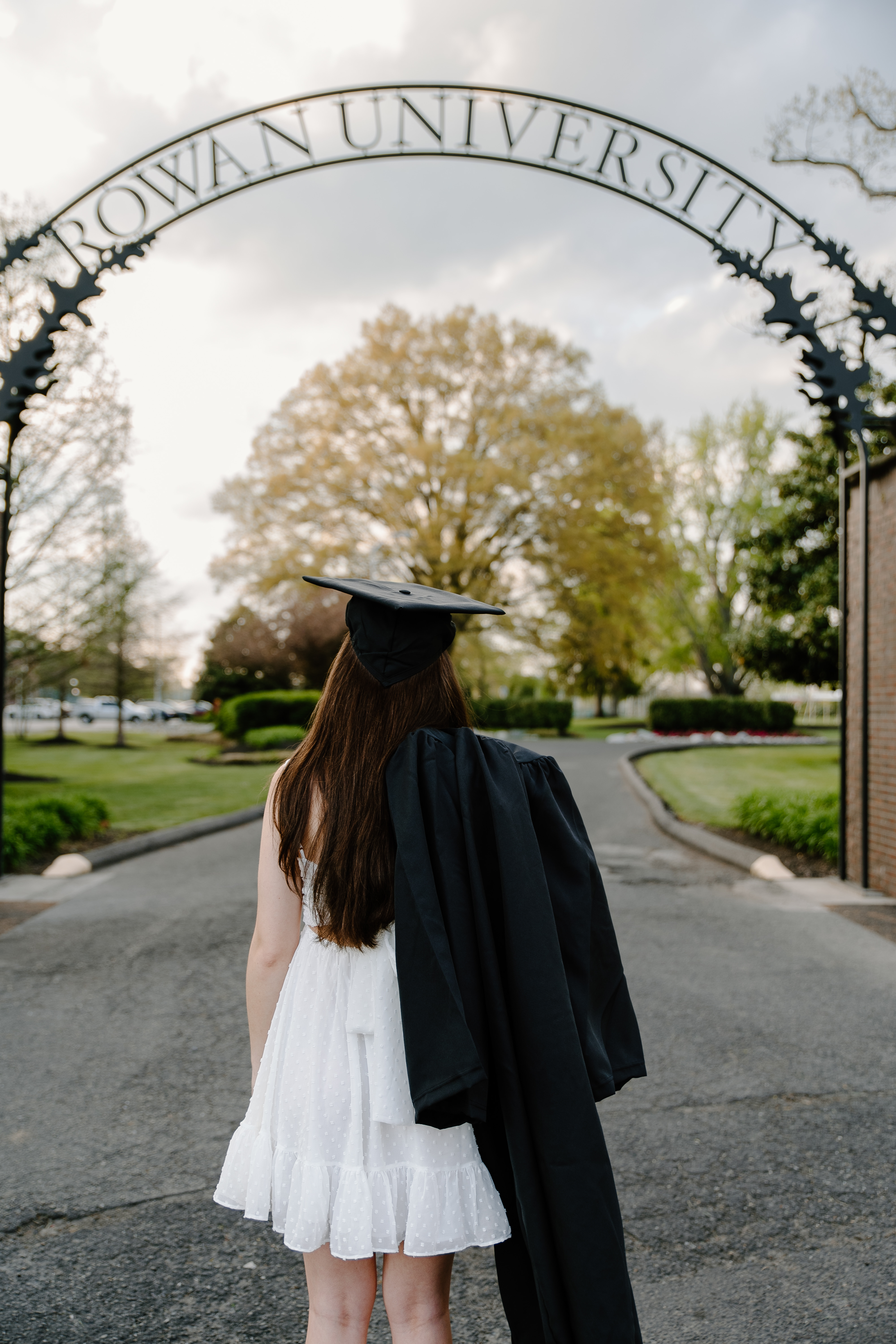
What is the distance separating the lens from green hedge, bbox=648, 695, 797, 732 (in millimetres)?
31219

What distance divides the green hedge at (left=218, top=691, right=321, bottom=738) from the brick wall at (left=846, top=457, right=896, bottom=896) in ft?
62.6

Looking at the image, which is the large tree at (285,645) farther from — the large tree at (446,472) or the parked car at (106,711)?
the parked car at (106,711)

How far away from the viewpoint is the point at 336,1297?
1.64 m

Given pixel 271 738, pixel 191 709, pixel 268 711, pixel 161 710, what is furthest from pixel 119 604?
pixel 191 709

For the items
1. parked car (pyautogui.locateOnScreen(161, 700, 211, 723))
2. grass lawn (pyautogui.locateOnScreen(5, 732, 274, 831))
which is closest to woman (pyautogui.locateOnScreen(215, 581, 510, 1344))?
grass lawn (pyautogui.locateOnScreen(5, 732, 274, 831))

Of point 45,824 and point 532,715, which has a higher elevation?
point 532,715

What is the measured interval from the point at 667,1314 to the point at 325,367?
24.4m

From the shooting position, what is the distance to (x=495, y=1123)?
166 cm

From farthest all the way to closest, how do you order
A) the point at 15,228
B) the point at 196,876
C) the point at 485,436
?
1. the point at 485,436
2. the point at 15,228
3. the point at 196,876

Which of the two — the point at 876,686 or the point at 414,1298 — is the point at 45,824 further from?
the point at 414,1298

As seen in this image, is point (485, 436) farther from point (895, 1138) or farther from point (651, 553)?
point (895, 1138)

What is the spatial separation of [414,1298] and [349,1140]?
0.96 ft

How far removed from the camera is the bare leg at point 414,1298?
1626mm

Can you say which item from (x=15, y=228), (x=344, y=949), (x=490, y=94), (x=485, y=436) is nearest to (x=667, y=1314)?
(x=344, y=949)
